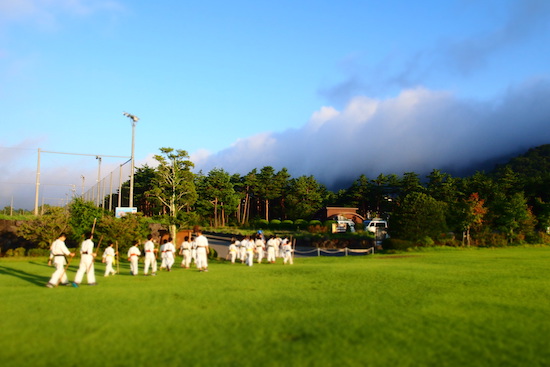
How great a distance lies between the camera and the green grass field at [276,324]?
19.9 feet

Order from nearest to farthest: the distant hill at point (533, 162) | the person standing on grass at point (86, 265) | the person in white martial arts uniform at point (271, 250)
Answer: the person standing on grass at point (86, 265)
the person in white martial arts uniform at point (271, 250)
the distant hill at point (533, 162)

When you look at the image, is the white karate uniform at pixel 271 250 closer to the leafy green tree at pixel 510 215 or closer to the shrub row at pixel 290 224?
the leafy green tree at pixel 510 215

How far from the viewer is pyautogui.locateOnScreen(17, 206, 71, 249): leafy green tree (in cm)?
2539

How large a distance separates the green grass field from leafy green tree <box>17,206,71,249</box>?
1327 cm

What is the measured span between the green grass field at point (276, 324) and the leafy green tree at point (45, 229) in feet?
43.5

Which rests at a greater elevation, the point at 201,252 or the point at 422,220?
the point at 422,220

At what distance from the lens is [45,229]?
2578 centimetres

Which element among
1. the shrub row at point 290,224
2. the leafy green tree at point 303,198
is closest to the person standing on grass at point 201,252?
the shrub row at point 290,224

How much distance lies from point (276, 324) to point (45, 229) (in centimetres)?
2295

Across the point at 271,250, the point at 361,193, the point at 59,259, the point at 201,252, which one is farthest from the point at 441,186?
the point at 59,259

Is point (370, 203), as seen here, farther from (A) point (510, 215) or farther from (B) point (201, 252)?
(B) point (201, 252)

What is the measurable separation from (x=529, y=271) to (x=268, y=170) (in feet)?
187

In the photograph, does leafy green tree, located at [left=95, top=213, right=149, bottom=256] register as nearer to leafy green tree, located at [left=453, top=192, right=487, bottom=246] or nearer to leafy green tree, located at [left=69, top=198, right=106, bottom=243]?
leafy green tree, located at [left=69, top=198, right=106, bottom=243]

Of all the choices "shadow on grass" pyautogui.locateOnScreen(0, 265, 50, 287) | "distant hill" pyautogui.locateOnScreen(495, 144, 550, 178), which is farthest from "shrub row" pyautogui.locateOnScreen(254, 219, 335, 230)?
"distant hill" pyautogui.locateOnScreen(495, 144, 550, 178)
